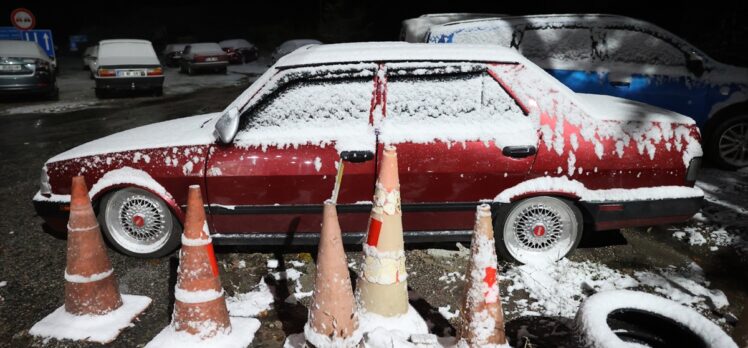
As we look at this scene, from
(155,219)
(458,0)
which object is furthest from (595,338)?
(458,0)

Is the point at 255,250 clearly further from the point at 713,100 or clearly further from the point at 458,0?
the point at 458,0

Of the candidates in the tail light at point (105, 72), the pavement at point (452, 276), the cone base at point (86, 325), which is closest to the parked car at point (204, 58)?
the tail light at point (105, 72)

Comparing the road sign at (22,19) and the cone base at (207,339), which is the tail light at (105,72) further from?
the cone base at (207,339)

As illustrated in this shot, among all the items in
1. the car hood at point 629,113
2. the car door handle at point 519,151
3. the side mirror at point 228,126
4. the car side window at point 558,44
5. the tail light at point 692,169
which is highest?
the car side window at point 558,44

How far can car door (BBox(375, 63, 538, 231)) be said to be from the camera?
3.45 meters

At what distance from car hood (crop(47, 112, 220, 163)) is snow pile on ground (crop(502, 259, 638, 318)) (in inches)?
95.4

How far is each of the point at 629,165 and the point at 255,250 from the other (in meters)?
2.93

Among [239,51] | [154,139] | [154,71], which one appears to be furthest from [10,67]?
[239,51]

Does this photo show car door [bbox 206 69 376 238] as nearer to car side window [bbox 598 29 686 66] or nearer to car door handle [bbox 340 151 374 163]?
car door handle [bbox 340 151 374 163]

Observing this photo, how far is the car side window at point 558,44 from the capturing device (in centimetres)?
637

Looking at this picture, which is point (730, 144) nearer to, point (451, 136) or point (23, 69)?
point (451, 136)

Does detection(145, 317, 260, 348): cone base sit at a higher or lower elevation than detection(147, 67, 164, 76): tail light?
lower

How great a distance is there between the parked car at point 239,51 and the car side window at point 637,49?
22.9 meters

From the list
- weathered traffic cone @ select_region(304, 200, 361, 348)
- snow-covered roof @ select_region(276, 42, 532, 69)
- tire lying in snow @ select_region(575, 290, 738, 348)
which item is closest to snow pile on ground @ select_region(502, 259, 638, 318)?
tire lying in snow @ select_region(575, 290, 738, 348)
